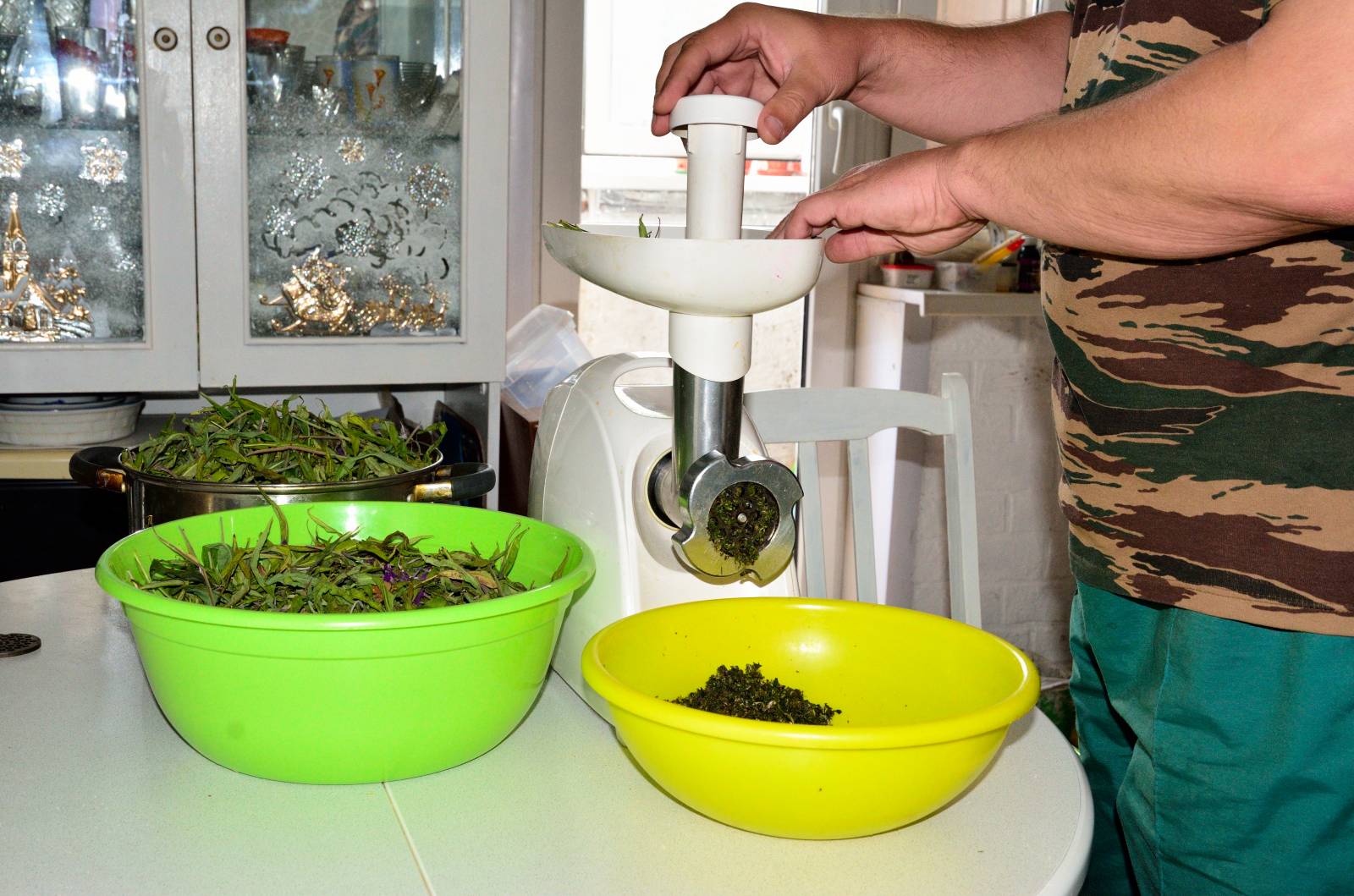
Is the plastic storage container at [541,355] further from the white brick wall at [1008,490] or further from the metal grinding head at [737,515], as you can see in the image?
the metal grinding head at [737,515]

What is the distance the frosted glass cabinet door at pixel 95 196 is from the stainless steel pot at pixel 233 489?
106 centimetres

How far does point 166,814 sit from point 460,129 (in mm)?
1595

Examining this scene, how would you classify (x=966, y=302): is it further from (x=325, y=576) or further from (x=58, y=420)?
(x=325, y=576)

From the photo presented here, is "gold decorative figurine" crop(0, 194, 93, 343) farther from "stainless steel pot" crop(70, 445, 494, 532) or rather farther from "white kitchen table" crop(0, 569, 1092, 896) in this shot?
"white kitchen table" crop(0, 569, 1092, 896)

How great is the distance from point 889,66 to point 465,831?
0.85m

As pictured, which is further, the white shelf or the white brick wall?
the white brick wall

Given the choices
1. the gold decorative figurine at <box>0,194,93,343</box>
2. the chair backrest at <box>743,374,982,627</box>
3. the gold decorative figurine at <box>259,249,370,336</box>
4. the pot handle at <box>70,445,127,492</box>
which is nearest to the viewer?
the pot handle at <box>70,445,127,492</box>

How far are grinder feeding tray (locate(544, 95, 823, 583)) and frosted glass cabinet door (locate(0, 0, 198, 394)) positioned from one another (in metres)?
1.40

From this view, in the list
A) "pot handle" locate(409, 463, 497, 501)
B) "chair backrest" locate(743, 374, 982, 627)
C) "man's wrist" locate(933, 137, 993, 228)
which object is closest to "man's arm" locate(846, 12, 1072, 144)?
"chair backrest" locate(743, 374, 982, 627)

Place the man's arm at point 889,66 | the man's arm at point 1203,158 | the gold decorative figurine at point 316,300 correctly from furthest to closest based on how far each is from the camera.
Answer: the gold decorative figurine at point 316,300 → the man's arm at point 889,66 → the man's arm at point 1203,158

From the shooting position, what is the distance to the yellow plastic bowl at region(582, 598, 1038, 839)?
1.99 ft

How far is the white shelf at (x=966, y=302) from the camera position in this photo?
245 cm

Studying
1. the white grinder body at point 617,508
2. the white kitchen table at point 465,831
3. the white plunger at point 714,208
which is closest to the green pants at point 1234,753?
the white kitchen table at point 465,831

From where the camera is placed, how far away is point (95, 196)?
1.93 m
